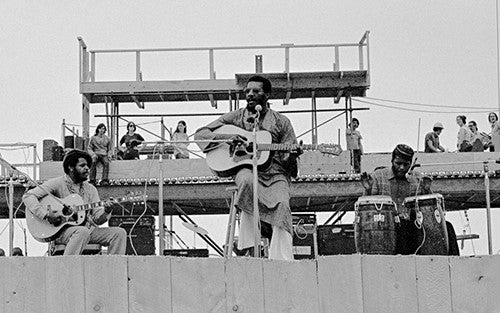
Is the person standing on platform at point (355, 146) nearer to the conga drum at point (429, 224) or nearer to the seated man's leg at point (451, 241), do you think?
the seated man's leg at point (451, 241)

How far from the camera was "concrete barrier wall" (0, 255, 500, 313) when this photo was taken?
5.54 m

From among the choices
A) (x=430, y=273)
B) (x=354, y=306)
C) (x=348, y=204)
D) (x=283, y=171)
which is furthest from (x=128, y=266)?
(x=348, y=204)

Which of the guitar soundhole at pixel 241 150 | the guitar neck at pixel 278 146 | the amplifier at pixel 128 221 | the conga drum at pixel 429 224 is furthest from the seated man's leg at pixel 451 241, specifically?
the amplifier at pixel 128 221

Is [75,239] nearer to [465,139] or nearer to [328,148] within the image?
[328,148]

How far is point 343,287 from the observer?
220 inches

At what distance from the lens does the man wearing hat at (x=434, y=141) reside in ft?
60.0

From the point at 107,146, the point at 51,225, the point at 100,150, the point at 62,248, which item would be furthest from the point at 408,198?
the point at 107,146

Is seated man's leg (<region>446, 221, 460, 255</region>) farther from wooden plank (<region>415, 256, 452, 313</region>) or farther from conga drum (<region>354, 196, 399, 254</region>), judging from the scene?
wooden plank (<region>415, 256, 452, 313</region>)

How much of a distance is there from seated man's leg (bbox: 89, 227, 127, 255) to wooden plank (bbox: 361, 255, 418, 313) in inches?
140

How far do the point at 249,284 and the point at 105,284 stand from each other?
689mm

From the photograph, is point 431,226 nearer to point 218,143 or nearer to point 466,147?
point 218,143

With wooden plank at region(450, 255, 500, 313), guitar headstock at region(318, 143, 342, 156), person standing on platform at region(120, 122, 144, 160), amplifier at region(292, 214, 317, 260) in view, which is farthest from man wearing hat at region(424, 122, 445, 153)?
wooden plank at region(450, 255, 500, 313)

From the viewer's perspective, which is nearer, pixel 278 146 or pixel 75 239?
pixel 278 146

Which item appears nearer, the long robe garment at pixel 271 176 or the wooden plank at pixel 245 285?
the wooden plank at pixel 245 285
